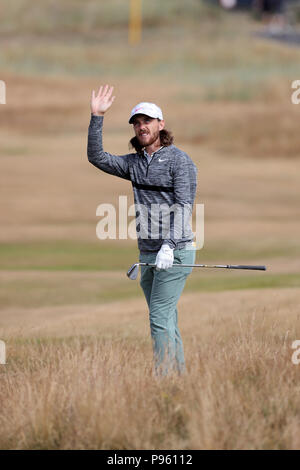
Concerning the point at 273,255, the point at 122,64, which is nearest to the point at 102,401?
the point at 273,255

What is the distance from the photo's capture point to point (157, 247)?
21.6 ft

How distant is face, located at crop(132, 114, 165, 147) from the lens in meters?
6.58

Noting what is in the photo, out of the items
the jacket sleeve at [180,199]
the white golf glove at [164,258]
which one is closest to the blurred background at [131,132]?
the jacket sleeve at [180,199]

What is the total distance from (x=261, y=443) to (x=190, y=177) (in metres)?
2.06

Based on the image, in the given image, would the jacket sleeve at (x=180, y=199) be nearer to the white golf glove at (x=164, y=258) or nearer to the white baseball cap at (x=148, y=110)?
the white golf glove at (x=164, y=258)

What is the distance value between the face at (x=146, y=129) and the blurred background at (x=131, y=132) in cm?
782

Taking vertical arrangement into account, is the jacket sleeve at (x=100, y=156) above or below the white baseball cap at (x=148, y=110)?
below

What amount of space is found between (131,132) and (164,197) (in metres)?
33.5

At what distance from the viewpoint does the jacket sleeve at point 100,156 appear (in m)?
6.76

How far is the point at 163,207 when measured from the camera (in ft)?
21.5

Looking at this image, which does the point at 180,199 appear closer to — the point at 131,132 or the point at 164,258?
the point at 164,258

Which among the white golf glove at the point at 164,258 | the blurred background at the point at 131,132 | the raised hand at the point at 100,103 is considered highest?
the blurred background at the point at 131,132

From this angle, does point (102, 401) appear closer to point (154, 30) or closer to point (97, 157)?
point (97, 157)

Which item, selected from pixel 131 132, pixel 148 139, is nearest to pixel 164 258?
pixel 148 139
